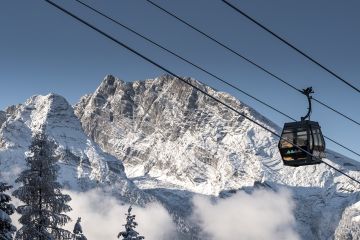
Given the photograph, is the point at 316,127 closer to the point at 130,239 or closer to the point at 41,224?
the point at 41,224

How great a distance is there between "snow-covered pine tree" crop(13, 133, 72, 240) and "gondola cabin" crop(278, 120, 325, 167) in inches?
393

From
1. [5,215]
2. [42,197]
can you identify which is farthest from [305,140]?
[42,197]

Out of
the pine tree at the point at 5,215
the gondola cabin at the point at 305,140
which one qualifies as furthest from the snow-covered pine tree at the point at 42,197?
the gondola cabin at the point at 305,140

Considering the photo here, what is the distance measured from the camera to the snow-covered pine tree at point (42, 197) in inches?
1187

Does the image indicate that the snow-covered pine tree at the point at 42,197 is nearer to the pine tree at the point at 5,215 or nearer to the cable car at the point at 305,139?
the pine tree at the point at 5,215

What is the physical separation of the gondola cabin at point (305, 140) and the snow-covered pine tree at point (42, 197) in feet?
32.7

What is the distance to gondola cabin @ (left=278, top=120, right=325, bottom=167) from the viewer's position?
25.0m

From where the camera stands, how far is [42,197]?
101ft

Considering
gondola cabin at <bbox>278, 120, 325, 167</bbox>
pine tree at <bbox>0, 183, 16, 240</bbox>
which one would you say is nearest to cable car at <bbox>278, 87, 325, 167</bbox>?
gondola cabin at <bbox>278, 120, 325, 167</bbox>

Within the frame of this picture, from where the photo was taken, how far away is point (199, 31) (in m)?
16.3

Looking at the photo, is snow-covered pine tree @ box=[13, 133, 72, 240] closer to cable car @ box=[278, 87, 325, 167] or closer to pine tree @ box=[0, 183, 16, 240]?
pine tree @ box=[0, 183, 16, 240]

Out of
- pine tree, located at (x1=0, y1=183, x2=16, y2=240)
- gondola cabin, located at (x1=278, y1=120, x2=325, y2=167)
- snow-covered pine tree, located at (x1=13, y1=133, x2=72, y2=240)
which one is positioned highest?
gondola cabin, located at (x1=278, y1=120, x2=325, y2=167)


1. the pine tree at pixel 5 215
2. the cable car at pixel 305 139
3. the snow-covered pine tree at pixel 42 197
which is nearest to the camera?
the cable car at pixel 305 139

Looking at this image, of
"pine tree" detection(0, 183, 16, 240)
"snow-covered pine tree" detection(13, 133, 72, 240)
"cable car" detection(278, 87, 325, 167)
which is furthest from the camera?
"snow-covered pine tree" detection(13, 133, 72, 240)
